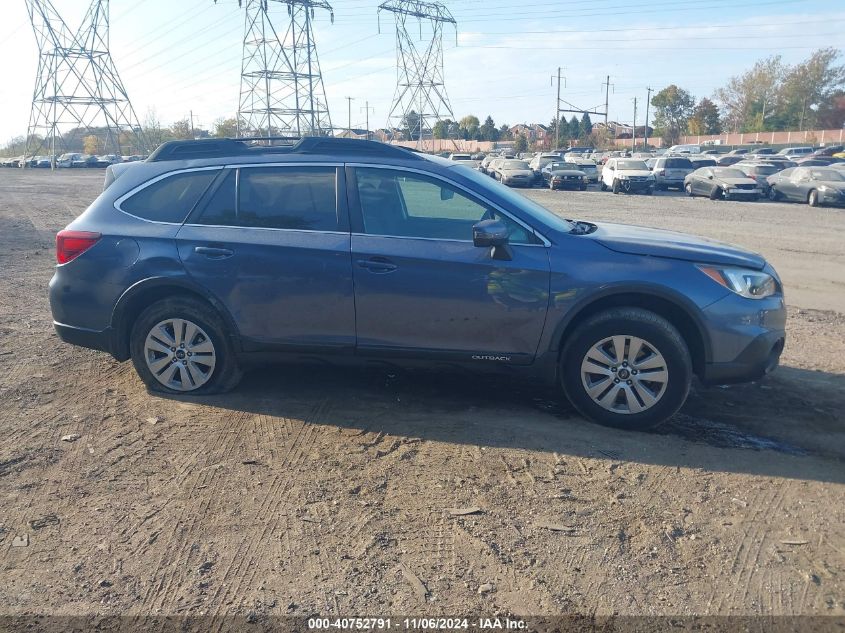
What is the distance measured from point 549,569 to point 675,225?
16143 millimetres

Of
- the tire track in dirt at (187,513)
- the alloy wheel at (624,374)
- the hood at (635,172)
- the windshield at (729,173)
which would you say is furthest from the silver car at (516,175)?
the tire track in dirt at (187,513)

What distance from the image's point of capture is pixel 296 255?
5.07 m

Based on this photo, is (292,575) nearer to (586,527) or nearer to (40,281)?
(586,527)

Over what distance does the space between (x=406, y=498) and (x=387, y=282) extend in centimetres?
159

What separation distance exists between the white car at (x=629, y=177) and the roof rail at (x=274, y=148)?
28.6 m

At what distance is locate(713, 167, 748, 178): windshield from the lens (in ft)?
93.4

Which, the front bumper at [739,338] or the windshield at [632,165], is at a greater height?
the windshield at [632,165]

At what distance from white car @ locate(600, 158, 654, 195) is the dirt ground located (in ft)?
89.8

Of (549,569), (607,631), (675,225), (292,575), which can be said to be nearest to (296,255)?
(292,575)

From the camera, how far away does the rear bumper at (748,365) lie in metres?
4.75

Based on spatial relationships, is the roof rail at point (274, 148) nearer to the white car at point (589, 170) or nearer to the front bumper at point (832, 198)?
the front bumper at point (832, 198)

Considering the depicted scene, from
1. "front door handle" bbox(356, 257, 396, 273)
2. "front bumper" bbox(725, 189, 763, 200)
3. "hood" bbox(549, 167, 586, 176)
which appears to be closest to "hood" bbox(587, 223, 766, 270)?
"front door handle" bbox(356, 257, 396, 273)

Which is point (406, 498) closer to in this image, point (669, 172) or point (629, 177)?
point (629, 177)

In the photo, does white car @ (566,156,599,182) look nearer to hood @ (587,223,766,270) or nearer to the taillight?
hood @ (587,223,766,270)
